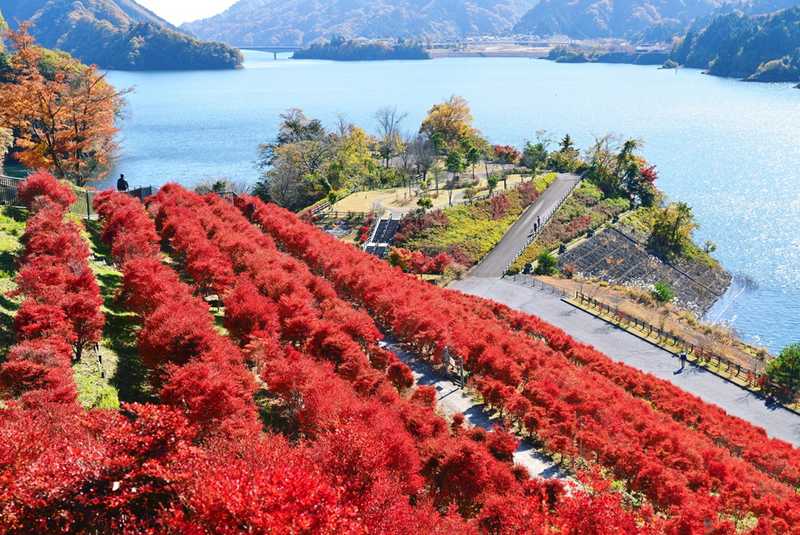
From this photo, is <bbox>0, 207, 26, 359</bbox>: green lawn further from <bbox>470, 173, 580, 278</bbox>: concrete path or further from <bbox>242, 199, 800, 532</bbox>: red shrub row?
<bbox>470, 173, 580, 278</bbox>: concrete path

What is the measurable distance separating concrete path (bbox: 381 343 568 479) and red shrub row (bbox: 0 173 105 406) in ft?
37.0

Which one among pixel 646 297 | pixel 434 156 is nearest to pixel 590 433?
pixel 646 297

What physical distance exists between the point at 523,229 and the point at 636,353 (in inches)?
874

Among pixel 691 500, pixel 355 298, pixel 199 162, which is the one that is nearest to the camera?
pixel 691 500

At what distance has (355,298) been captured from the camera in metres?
28.9

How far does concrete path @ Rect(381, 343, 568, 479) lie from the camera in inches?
744

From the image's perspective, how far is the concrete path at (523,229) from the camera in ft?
152

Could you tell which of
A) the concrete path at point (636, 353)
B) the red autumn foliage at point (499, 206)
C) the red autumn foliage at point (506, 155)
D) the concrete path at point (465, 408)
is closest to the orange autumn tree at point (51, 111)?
the concrete path at point (465, 408)

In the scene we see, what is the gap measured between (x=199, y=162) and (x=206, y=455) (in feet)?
269

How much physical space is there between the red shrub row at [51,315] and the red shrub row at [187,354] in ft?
4.78

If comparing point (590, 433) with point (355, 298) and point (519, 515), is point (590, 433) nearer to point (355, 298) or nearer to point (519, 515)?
point (519, 515)

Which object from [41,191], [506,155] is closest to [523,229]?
[506,155]

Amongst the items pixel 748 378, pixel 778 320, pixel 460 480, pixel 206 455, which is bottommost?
pixel 778 320

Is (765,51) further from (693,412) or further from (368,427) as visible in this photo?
Result: (368,427)
